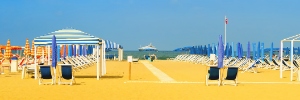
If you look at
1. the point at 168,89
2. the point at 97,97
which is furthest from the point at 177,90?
the point at 97,97

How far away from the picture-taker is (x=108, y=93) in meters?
6.99

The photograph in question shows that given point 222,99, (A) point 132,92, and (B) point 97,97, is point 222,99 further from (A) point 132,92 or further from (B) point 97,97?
(B) point 97,97

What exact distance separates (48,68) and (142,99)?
3.69 metres

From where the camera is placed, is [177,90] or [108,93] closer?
[108,93]

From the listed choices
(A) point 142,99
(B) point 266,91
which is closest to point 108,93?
(A) point 142,99

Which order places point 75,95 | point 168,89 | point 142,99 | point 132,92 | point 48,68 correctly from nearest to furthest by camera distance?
point 142,99
point 75,95
point 132,92
point 168,89
point 48,68

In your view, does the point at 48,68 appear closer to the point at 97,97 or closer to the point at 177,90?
the point at 97,97

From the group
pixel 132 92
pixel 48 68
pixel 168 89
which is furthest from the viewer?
pixel 48 68

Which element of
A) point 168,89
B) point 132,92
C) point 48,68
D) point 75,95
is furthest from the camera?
point 48,68

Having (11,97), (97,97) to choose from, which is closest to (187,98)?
(97,97)

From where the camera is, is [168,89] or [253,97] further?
[168,89]

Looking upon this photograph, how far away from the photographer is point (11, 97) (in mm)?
6379

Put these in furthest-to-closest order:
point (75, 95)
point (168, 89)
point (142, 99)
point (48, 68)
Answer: point (48, 68) < point (168, 89) < point (75, 95) < point (142, 99)

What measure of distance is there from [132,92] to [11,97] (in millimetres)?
2566
